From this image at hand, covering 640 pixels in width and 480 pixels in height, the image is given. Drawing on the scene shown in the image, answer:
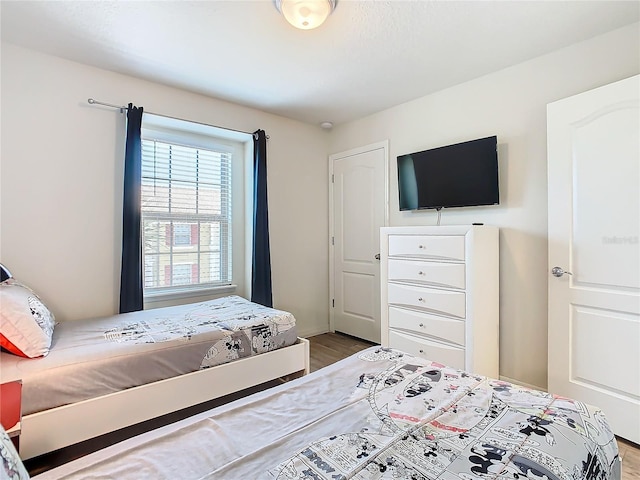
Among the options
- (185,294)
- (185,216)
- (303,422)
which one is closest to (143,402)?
(303,422)

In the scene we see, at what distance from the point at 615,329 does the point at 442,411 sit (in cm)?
156

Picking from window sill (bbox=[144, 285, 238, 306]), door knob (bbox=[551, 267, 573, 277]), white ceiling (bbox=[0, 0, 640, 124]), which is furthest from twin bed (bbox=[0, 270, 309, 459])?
door knob (bbox=[551, 267, 573, 277])

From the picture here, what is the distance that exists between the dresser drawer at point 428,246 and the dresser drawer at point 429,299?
268 mm

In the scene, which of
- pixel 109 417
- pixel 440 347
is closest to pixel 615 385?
pixel 440 347

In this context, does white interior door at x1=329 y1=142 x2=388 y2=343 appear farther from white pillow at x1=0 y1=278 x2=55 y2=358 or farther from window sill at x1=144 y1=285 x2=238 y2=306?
white pillow at x1=0 y1=278 x2=55 y2=358

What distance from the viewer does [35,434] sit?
5.11 feet

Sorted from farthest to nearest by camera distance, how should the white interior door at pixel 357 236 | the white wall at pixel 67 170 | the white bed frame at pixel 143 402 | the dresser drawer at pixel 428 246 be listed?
1. the white interior door at pixel 357 236
2. the dresser drawer at pixel 428 246
3. the white wall at pixel 67 170
4. the white bed frame at pixel 143 402

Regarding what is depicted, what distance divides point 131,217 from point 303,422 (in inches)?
91.5

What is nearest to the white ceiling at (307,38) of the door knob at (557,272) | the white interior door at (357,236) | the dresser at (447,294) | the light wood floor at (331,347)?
the white interior door at (357,236)

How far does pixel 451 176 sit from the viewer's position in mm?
2875

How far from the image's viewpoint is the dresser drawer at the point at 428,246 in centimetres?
248

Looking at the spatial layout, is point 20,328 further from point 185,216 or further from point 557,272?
point 557,272

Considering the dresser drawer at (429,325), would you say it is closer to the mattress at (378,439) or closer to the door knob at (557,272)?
the door knob at (557,272)

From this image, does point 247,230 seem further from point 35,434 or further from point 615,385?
point 615,385
